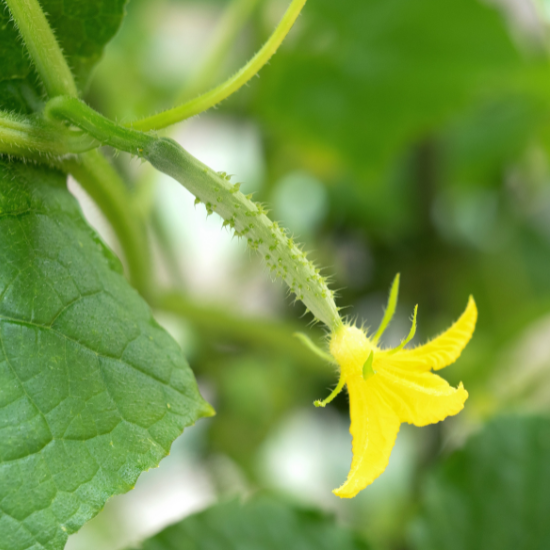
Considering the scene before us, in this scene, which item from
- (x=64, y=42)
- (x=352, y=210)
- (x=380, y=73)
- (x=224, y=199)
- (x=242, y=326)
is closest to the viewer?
(x=224, y=199)

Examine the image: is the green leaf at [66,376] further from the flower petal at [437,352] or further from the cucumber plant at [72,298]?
the flower petal at [437,352]

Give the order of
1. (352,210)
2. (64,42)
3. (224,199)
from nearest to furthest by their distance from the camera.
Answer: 1. (224,199)
2. (64,42)
3. (352,210)

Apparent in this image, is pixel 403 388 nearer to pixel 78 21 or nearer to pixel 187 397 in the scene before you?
pixel 187 397

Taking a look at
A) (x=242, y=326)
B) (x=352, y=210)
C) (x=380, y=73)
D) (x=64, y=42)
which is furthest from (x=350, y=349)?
(x=352, y=210)

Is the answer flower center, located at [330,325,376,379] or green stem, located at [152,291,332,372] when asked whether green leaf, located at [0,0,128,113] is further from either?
green stem, located at [152,291,332,372]

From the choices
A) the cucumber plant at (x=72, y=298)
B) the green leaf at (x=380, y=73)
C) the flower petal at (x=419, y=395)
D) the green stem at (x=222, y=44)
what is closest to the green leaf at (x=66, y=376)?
the cucumber plant at (x=72, y=298)

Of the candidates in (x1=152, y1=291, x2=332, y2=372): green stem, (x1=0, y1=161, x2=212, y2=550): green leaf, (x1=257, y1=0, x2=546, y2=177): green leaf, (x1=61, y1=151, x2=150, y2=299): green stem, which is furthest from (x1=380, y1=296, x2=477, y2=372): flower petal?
(x1=257, y1=0, x2=546, y2=177): green leaf

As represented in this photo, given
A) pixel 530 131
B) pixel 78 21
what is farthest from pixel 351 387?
pixel 530 131

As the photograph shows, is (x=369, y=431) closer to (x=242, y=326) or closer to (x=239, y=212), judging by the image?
(x=239, y=212)
